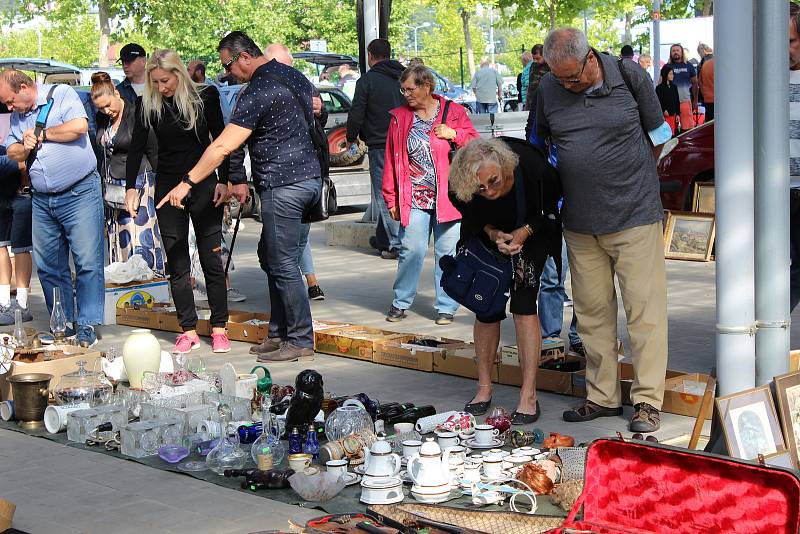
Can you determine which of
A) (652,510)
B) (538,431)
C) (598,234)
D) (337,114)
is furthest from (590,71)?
(337,114)

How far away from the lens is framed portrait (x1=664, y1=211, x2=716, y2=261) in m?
10.9

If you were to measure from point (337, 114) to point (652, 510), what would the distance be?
14.9 metres

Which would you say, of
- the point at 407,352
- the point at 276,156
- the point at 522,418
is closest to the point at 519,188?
the point at 522,418

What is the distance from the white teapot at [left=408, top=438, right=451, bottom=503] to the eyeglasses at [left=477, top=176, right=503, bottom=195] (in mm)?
1455

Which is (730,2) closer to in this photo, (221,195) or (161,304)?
(221,195)

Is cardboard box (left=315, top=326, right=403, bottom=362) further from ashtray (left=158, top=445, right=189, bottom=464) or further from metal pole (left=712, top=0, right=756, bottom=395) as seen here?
metal pole (left=712, top=0, right=756, bottom=395)

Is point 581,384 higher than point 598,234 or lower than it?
lower

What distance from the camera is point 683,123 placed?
21375 mm

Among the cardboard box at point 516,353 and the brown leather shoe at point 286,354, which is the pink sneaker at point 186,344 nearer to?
the brown leather shoe at point 286,354

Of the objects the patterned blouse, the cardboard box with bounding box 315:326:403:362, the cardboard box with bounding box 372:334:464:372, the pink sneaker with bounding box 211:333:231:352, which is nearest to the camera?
the cardboard box with bounding box 372:334:464:372

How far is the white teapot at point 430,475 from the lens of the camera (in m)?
4.98

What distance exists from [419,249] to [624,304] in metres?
3.07

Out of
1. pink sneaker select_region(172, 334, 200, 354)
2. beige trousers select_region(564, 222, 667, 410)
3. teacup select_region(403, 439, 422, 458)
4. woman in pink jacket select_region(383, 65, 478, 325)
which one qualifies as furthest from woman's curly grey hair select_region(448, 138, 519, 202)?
pink sneaker select_region(172, 334, 200, 354)

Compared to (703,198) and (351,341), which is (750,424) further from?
(703,198)
